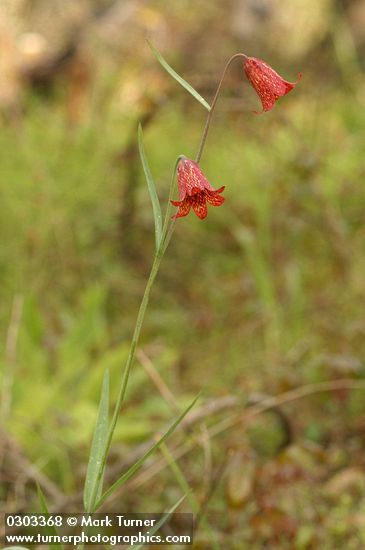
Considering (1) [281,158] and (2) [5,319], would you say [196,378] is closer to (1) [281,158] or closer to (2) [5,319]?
(2) [5,319]

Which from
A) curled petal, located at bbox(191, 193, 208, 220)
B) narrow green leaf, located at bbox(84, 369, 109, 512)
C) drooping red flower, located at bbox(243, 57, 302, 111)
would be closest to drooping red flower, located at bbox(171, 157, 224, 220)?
curled petal, located at bbox(191, 193, 208, 220)

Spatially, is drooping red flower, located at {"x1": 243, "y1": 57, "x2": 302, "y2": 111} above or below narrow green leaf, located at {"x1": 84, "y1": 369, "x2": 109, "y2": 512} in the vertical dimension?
above

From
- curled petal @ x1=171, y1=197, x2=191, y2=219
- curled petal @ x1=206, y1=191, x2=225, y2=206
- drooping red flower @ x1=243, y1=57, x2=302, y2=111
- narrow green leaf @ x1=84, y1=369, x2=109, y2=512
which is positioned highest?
drooping red flower @ x1=243, y1=57, x2=302, y2=111

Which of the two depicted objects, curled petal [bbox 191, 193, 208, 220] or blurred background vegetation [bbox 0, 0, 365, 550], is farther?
blurred background vegetation [bbox 0, 0, 365, 550]

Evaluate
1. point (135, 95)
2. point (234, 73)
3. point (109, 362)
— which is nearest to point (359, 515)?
point (109, 362)

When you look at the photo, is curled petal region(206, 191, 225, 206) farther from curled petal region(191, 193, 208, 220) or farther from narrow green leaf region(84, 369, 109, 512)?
narrow green leaf region(84, 369, 109, 512)

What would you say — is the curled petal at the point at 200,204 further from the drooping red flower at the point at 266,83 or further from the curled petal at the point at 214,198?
the drooping red flower at the point at 266,83
